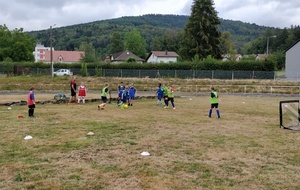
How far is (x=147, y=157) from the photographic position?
367 inches

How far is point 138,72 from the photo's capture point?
53.4 meters

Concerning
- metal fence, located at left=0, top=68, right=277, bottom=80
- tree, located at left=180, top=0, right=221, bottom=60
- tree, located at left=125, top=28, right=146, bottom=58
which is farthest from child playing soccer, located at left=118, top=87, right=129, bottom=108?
tree, located at left=125, top=28, right=146, bottom=58

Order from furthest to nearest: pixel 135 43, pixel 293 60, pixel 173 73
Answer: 1. pixel 135 43
2. pixel 293 60
3. pixel 173 73

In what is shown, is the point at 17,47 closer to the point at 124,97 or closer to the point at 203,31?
the point at 203,31

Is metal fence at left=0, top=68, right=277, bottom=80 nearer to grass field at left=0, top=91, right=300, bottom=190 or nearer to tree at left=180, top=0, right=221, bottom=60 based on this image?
tree at left=180, top=0, right=221, bottom=60

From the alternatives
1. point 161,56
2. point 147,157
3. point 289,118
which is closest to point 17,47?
point 161,56

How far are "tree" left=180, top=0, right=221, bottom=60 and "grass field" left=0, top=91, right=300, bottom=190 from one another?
189 feet

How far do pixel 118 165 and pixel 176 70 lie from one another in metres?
45.3

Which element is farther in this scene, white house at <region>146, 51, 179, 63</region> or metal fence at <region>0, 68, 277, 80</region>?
white house at <region>146, 51, 179, 63</region>

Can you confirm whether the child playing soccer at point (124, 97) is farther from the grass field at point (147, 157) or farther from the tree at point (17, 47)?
the tree at point (17, 47)

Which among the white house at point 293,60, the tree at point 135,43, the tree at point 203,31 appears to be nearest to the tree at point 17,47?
the tree at point 203,31

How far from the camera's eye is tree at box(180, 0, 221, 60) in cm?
7188

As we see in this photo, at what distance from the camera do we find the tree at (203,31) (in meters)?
71.9

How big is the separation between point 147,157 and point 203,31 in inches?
2577
